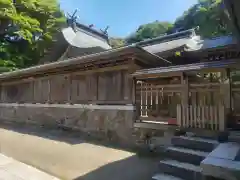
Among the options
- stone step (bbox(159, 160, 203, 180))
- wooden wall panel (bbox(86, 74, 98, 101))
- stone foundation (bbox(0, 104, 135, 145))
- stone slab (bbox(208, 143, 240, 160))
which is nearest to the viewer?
stone slab (bbox(208, 143, 240, 160))

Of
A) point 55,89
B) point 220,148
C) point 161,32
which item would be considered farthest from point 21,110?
point 161,32

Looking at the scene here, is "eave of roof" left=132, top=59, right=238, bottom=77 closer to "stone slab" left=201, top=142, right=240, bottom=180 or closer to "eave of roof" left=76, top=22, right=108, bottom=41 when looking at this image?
"stone slab" left=201, top=142, right=240, bottom=180

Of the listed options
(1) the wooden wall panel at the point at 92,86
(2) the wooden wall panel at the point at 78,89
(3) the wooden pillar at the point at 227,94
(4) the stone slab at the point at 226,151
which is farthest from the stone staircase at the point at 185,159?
(2) the wooden wall panel at the point at 78,89

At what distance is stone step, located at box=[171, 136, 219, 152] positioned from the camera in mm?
4321

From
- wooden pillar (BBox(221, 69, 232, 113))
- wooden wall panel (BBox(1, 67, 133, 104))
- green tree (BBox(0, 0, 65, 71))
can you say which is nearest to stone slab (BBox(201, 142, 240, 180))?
wooden pillar (BBox(221, 69, 232, 113))

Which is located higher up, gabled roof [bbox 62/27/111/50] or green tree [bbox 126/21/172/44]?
green tree [bbox 126/21/172/44]

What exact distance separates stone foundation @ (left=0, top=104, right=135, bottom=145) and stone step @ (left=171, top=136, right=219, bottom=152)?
2328 millimetres

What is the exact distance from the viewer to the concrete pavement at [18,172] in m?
4.42

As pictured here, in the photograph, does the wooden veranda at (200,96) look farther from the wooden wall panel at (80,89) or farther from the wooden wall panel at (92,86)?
the wooden wall panel at (92,86)

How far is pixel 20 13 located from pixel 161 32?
77.2 feet

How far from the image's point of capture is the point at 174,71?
5820 millimetres

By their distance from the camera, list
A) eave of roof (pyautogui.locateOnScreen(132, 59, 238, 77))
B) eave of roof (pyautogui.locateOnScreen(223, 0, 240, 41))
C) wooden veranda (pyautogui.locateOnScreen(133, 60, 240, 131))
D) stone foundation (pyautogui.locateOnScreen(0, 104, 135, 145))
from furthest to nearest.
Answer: stone foundation (pyautogui.locateOnScreen(0, 104, 135, 145))
wooden veranda (pyautogui.locateOnScreen(133, 60, 240, 131))
eave of roof (pyautogui.locateOnScreen(132, 59, 238, 77))
eave of roof (pyautogui.locateOnScreen(223, 0, 240, 41))

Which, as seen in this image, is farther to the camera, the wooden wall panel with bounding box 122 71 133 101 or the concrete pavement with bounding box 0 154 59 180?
the wooden wall panel with bounding box 122 71 133 101

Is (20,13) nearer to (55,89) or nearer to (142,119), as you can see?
(55,89)
